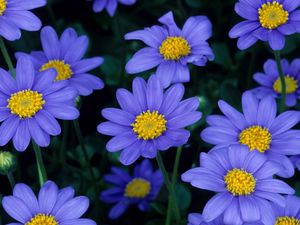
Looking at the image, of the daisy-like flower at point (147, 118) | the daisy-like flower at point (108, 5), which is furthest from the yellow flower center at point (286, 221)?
the daisy-like flower at point (108, 5)

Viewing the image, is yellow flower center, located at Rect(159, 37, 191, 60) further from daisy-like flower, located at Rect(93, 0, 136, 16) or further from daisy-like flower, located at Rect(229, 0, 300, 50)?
daisy-like flower, located at Rect(93, 0, 136, 16)

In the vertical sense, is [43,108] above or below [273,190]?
above

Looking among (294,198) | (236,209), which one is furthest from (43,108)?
(294,198)

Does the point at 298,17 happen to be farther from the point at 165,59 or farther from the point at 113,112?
the point at 113,112

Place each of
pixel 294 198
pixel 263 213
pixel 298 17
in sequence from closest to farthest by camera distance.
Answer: pixel 263 213 → pixel 294 198 → pixel 298 17

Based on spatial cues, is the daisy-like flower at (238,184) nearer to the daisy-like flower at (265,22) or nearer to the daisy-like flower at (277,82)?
the daisy-like flower at (265,22)

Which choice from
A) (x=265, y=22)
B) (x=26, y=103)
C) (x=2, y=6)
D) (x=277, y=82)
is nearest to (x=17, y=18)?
(x=2, y=6)
